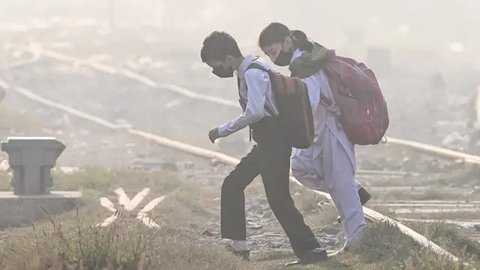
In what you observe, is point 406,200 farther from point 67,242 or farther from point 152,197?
point 67,242

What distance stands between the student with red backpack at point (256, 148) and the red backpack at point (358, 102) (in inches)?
19.0

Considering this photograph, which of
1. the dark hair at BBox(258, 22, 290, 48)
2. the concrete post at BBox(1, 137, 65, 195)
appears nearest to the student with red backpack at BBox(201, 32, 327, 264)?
the dark hair at BBox(258, 22, 290, 48)

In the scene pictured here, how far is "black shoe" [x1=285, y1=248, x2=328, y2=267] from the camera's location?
7.08 m

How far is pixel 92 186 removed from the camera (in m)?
13.0

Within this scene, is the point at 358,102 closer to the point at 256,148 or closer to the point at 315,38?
the point at 256,148

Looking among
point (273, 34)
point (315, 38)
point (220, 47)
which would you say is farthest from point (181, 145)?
point (315, 38)

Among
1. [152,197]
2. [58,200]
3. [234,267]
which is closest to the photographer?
[234,267]

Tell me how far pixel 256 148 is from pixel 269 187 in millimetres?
264

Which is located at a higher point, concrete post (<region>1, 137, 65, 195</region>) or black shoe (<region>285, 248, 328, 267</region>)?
concrete post (<region>1, 137, 65, 195</region>)

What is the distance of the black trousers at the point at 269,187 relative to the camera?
22.8 feet

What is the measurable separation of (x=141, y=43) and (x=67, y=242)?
45.3 meters

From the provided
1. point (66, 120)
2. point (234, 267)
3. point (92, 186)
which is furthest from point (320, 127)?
point (66, 120)

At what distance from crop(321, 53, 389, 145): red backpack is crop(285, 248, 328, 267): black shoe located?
0.76m

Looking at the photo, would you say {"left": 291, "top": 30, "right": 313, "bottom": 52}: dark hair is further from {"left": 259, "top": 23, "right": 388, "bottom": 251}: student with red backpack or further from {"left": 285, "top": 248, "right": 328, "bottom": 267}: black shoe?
{"left": 285, "top": 248, "right": 328, "bottom": 267}: black shoe
